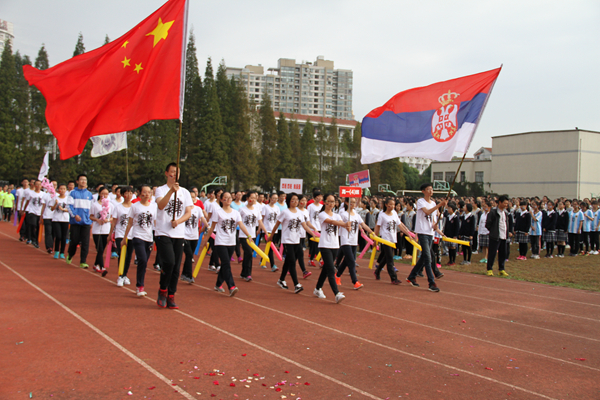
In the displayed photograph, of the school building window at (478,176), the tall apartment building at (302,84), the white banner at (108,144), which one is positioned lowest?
the white banner at (108,144)

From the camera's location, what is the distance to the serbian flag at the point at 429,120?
8.70 metres

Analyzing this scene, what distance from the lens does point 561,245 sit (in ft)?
53.0

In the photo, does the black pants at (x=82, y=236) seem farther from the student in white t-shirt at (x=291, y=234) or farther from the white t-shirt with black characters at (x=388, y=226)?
the white t-shirt with black characters at (x=388, y=226)

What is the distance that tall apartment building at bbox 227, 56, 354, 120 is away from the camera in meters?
138

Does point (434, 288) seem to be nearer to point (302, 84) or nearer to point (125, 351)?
point (125, 351)

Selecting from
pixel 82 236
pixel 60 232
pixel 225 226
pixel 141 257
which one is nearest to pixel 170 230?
pixel 141 257

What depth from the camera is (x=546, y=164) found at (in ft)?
135

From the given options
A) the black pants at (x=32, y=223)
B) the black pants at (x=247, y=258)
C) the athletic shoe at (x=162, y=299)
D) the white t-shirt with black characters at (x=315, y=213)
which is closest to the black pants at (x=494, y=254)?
the white t-shirt with black characters at (x=315, y=213)

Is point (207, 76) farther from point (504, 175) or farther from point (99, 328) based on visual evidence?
point (99, 328)

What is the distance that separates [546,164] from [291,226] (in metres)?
39.2

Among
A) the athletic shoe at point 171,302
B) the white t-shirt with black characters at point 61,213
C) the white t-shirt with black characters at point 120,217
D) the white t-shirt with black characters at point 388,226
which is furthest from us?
the white t-shirt with black characters at point 61,213

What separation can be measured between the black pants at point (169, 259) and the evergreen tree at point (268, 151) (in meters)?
45.6

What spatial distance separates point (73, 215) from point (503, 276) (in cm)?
1062

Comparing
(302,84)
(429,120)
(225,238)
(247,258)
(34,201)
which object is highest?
(302,84)
